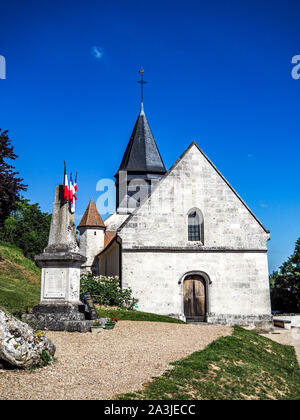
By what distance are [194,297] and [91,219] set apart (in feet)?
45.8

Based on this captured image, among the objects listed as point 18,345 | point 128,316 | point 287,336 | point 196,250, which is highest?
point 196,250

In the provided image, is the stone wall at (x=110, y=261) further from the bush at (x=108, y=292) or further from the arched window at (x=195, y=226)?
the arched window at (x=195, y=226)

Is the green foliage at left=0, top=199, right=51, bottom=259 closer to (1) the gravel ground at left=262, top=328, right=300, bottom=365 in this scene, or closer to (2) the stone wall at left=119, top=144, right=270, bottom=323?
(2) the stone wall at left=119, top=144, right=270, bottom=323

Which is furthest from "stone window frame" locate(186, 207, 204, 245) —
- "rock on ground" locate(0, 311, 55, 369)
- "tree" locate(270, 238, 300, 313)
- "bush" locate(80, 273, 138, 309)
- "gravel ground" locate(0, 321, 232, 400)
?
"rock on ground" locate(0, 311, 55, 369)

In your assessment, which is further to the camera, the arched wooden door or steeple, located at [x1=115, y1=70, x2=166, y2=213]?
steeple, located at [x1=115, y1=70, x2=166, y2=213]

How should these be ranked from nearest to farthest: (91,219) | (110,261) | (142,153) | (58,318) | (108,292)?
1. (58,318)
2. (108,292)
3. (110,261)
4. (91,219)
5. (142,153)

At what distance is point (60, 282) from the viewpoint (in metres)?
10.6

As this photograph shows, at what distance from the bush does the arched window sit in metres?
4.28

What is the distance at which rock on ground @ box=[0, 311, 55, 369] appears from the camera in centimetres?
593

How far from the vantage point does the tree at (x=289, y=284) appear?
27.5 m

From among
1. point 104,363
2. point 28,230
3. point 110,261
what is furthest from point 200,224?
point 28,230

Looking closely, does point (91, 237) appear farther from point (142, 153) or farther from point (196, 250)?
point (196, 250)
